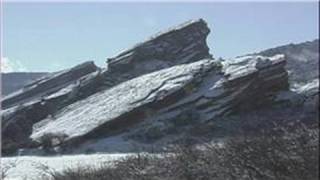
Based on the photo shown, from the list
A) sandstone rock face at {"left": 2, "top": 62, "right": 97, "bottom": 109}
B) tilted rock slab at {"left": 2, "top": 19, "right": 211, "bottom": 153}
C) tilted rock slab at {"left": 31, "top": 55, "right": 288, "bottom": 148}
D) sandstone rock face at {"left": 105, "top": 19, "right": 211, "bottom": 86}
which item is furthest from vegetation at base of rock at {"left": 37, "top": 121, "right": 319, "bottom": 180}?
sandstone rock face at {"left": 2, "top": 62, "right": 97, "bottom": 109}

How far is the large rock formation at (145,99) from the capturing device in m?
64.8

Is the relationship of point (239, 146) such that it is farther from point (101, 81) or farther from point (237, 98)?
point (101, 81)

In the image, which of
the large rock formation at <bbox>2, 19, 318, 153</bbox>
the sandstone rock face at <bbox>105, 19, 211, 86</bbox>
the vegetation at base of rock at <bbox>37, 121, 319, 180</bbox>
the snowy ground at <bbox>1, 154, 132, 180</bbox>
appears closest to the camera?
the vegetation at base of rock at <bbox>37, 121, 319, 180</bbox>

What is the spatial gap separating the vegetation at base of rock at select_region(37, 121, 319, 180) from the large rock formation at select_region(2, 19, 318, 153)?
4564 centimetres

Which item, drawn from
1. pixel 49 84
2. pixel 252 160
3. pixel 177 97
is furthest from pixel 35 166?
pixel 49 84

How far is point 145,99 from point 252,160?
56.3m

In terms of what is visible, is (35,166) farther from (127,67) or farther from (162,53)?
(162,53)

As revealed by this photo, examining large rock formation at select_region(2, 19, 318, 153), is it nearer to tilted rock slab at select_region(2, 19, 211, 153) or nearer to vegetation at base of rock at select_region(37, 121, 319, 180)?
tilted rock slab at select_region(2, 19, 211, 153)

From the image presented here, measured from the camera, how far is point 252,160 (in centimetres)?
1216

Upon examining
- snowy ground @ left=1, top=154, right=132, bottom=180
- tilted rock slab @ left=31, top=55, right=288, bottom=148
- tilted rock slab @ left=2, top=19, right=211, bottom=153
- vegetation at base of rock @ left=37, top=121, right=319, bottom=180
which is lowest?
tilted rock slab @ left=31, top=55, right=288, bottom=148

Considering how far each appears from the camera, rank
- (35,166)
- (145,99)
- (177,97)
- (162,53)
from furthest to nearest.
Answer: (162,53) → (177,97) → (145,99) → (35,166)

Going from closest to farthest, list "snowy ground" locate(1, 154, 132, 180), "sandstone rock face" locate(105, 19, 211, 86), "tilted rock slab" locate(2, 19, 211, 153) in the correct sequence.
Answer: "snowy ground" locate(1, 154, 132, 180) → "tilted rock slab" locate(2, 19, 211, 153) → "sandstone rock face" locate(105, 19, 211, 86)

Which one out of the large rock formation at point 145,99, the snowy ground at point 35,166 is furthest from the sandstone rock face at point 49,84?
the snowy ground at point 35,166

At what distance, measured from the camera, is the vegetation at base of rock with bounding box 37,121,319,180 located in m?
11.2
